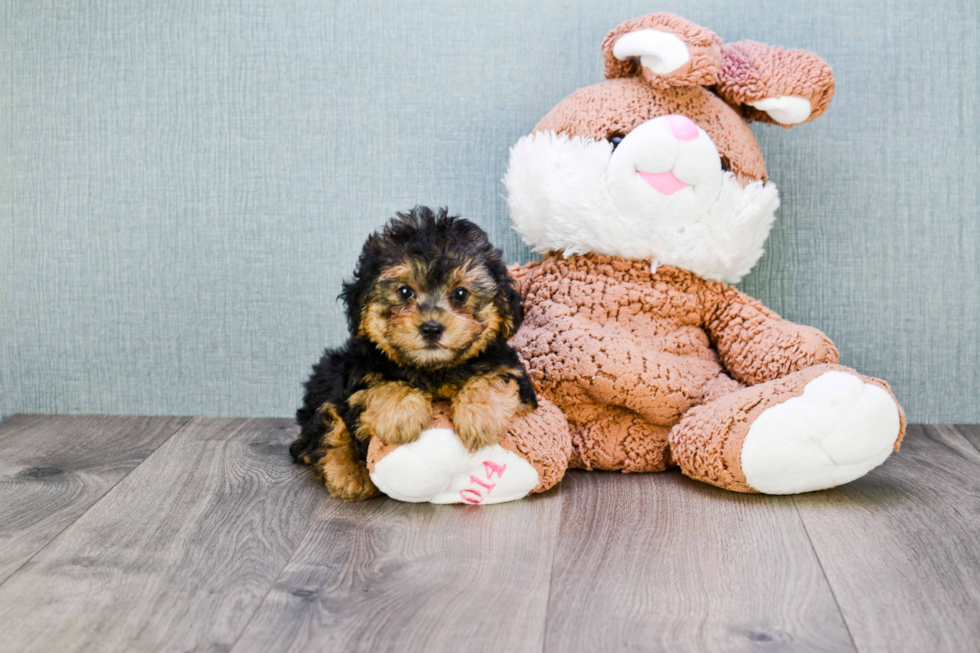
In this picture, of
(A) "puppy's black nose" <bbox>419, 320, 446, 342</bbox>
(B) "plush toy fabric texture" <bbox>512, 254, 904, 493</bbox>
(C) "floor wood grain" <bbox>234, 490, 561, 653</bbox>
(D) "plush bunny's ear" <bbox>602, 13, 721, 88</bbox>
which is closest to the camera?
(C) "floor wood grain" <bbox>234, 490, 561, 653</bbox>

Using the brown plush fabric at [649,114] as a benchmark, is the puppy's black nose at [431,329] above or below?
below

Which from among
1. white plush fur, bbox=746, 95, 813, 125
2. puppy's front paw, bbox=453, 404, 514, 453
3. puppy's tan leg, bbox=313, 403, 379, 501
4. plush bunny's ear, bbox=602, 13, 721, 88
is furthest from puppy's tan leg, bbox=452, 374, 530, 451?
white plush fur, bbox=746, 95, 813, 125

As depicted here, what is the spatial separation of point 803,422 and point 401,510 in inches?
30.2

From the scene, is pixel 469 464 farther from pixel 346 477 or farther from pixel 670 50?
pixel 670 50

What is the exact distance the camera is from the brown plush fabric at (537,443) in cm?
154

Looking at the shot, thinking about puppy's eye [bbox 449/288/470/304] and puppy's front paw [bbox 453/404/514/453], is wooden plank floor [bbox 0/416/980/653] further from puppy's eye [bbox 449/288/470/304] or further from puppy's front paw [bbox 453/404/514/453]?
puppy's eye [bbox 449/288/470/304]

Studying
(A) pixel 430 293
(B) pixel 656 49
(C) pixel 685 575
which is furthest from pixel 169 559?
(B) pixel 656 49

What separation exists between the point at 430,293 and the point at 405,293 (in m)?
0.05

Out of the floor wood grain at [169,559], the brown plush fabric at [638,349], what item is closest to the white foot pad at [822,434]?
the brown plush fabric at [638,349]

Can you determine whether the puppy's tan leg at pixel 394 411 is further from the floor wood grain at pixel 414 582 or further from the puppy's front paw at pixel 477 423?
the floor wood grain at pixel 414 582

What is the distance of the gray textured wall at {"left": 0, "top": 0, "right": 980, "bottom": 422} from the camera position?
6.97 feet

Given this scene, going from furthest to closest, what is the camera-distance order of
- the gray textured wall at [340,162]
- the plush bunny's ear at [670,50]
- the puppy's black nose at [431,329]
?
the gray textured wall at [340,162]
the plush bunny's ear at [670,50]
the puppy's black nose at [431,329]

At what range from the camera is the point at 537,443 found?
162 centimetres

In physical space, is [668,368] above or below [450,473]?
above
